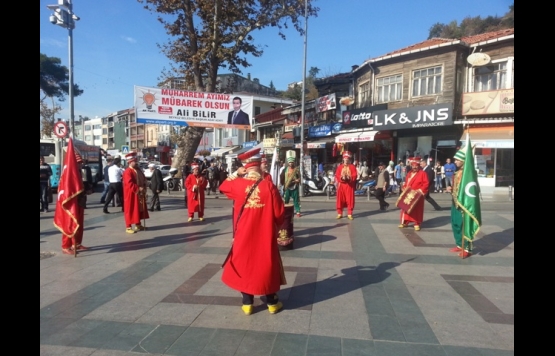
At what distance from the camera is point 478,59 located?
687 inches

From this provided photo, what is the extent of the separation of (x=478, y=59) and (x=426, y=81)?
8.25 ft

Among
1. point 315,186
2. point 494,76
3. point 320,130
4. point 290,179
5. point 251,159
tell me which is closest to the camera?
point 251,159

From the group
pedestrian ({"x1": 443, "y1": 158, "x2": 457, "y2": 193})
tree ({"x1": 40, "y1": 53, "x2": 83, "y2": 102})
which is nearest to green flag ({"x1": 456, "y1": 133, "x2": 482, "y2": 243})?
pedestrian ({"x1": 443, "y1": 158, "x2": 457, "y2": 193})

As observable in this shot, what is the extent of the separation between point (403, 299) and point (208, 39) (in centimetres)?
1647

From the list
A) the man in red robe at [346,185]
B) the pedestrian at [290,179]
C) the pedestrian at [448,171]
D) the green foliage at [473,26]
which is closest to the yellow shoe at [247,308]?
the pedestrian at [290,179]

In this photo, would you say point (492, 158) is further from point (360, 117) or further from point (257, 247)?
point (257, 247)

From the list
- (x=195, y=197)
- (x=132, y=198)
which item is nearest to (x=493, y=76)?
(x=195, y=197)

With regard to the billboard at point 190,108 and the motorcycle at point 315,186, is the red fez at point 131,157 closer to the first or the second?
the billboard at point 190,108

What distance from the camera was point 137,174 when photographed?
8414 millimetres

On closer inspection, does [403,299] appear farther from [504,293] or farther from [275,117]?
[275,117]

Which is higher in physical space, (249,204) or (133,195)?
(249,204)

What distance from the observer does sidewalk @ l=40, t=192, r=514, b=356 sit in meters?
3.34

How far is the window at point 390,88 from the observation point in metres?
20.3
